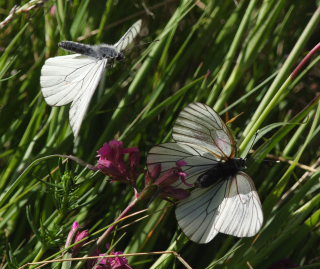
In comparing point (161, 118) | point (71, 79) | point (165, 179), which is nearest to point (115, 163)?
point (165, 179)

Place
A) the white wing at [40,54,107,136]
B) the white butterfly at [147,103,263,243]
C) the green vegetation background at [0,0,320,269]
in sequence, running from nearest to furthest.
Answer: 1. the white butterfly at [147,103,263,243]
2. the white wing at [40,54,107,136]
3. the green vegetation background at [0,0,320,269]

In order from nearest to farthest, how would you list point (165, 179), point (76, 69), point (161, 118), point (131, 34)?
1. point (165, 179)
2. point (131, 34)
3. point (76, 69)
4. point (161, 118)

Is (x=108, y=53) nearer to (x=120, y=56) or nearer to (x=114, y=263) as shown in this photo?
(x=120, y=56)

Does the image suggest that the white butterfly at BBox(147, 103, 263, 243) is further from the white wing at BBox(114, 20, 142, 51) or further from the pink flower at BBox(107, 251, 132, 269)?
the white wing at BBox(114, 20, 142, 51)

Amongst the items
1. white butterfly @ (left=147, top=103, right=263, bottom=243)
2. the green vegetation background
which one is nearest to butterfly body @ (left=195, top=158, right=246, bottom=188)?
white butterfly @ (left=147, top=103, right=263, bottom=243)

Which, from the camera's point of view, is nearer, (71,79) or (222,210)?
(222,210)

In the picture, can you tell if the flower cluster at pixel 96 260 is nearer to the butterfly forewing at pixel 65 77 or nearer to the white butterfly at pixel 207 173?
the white butterfly at pixel 207 173

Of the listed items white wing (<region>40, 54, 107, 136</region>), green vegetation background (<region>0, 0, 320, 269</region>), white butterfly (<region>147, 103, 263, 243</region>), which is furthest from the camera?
green vegetation background (<region>0, 0, 320, 269</region>)
